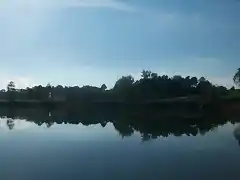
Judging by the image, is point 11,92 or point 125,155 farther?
point 11,92

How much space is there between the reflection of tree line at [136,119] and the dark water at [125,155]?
0.08 meters

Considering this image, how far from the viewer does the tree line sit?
11867mm

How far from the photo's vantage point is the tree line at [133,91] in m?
11.9

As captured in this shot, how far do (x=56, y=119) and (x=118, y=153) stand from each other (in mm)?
7303

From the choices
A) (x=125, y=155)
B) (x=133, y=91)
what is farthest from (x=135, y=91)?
(x=125, y=155)

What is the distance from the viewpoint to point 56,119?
13688mm

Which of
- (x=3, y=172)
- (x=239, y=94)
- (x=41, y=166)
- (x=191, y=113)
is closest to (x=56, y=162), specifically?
(x=41, y=166)

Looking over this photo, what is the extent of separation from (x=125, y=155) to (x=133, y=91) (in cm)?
669

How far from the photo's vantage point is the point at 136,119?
12.6 m

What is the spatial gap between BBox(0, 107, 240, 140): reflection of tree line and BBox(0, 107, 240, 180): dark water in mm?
77

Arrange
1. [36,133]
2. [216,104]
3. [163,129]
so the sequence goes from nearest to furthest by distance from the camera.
A: [36,133]
[163,129]
[216,104]

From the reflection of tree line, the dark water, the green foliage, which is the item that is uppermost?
the green foliage

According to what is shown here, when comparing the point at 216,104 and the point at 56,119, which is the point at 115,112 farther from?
the point at 216,104

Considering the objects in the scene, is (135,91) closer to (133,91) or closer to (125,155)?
(133,91)
